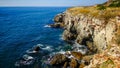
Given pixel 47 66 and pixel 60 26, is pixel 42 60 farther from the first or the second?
pixel 60 26

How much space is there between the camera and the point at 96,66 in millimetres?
20109

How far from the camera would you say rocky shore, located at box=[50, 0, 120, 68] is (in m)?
21.0

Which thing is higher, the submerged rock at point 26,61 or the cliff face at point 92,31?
the cliff face at point 92,31

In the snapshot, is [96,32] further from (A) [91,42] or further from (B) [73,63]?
(B) [73,63]

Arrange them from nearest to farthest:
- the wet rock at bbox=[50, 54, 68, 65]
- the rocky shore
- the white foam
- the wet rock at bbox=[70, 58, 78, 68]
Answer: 1. the rocky shore
2. the wet rock at bbox=[70, 58, 78, 68]
3. the wet rock at bbox=[50, 54, 68, 65]
4. the white foam

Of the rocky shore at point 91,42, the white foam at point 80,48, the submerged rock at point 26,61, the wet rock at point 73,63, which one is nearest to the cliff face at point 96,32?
the rocky shore at point 91,42

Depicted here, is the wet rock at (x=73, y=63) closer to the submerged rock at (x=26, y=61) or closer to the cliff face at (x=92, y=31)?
the cliff face at (x=92, y=31)

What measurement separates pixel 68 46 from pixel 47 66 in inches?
698

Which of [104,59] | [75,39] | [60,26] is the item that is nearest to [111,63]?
[104,59]

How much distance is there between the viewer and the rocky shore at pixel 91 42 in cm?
2105

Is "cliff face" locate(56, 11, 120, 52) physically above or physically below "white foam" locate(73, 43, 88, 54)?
above

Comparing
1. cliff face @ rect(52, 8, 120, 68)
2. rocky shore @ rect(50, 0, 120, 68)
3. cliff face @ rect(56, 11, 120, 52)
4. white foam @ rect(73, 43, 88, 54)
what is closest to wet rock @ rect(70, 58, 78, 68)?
rocky shore @ rect(50, 0, 120, 68)

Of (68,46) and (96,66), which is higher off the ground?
(96,66)

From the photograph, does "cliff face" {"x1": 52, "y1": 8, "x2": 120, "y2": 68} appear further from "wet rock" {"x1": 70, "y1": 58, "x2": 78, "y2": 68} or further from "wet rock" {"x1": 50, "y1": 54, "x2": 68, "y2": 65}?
"wet rock" {"x1": 50, "y1": 54, "x2": 68, "y2": 65}
